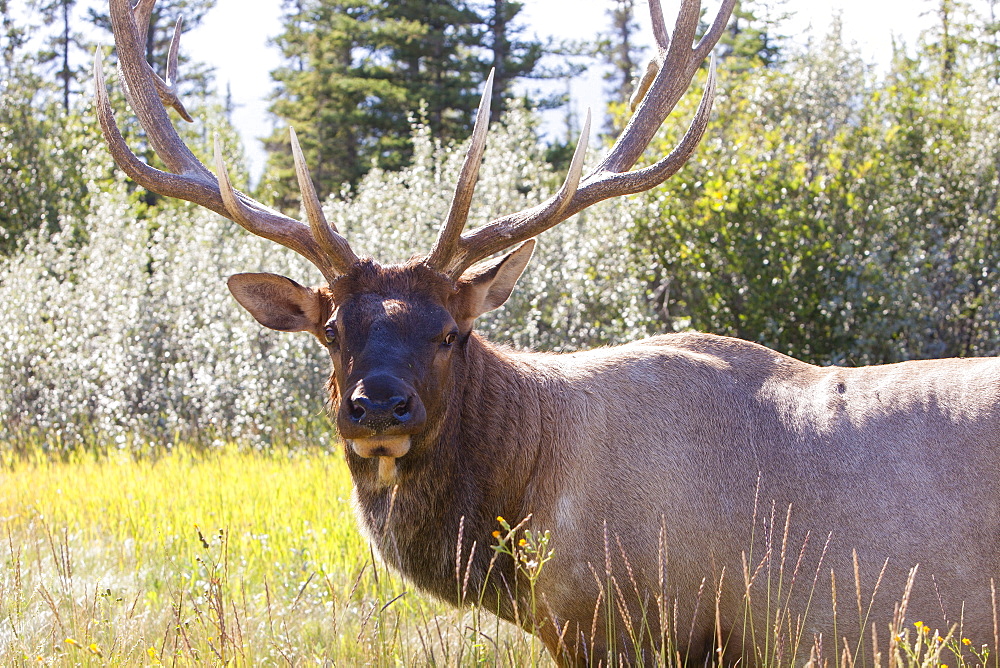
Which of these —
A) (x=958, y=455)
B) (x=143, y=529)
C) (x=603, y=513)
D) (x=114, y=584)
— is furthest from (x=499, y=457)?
(x=143, y=529)

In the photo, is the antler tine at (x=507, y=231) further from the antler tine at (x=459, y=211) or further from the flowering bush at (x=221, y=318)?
the flowering bush at (x=221, y=318)

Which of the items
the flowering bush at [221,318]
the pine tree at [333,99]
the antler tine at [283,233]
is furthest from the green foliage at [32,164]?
the antler tine at [283,233]

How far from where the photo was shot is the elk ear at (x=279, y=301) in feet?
12.8

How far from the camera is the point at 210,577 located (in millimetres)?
3729

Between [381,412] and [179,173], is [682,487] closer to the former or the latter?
[381,412]

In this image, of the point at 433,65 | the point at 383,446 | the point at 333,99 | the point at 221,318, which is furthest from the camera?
the point at 333,99

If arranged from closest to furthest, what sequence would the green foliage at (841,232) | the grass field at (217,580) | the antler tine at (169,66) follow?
the grass field at (217,580) < the antler tine at (169,66) < the green foliage at (841,232)

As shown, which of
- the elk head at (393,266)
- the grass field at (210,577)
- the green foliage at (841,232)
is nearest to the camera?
the elk head at (393,266)

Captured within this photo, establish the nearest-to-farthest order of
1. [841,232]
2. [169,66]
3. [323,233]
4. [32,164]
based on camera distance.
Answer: [323,233] → [169,66] → [841,232] → [32,164]

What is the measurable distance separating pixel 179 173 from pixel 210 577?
1.91 meters

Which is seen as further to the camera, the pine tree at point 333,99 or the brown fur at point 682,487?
the pine tree at point 333,99

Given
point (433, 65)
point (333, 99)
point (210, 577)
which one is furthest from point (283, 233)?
point (333, 99)

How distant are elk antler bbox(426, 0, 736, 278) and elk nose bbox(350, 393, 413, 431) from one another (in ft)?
2.84

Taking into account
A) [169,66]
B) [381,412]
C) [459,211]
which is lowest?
[381,412]
